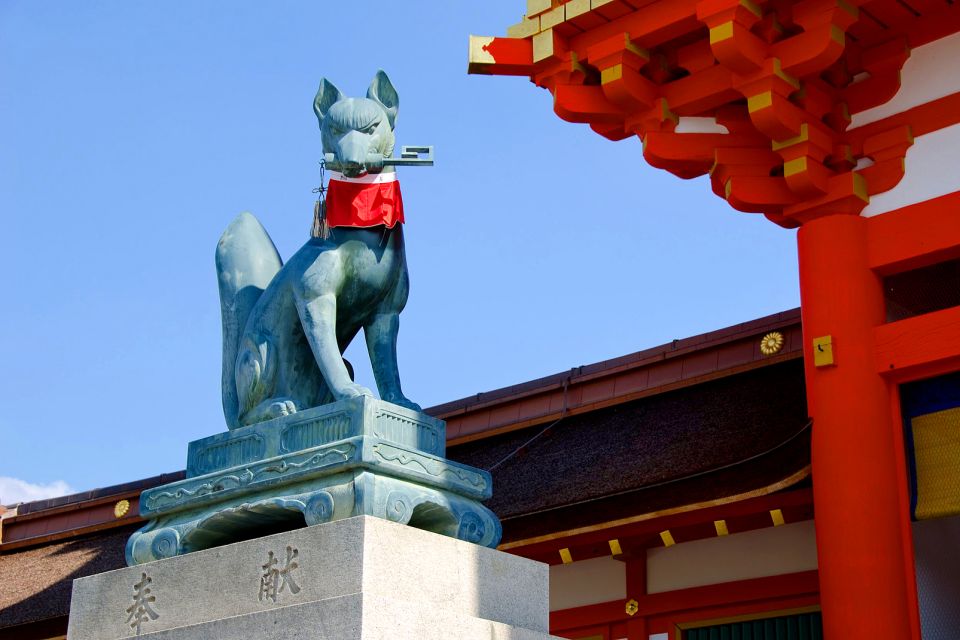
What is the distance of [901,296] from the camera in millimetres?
9117

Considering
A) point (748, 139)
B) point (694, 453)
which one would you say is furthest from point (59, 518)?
point (748, 139)

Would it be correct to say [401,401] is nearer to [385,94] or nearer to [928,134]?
[385,94]

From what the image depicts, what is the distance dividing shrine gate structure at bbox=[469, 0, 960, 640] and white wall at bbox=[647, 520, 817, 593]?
1391 millimetres

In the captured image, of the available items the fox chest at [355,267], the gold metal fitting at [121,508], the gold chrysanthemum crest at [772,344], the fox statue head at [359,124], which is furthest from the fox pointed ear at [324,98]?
the gold metal fitting at [121,508]

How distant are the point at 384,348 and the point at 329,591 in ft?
4.64

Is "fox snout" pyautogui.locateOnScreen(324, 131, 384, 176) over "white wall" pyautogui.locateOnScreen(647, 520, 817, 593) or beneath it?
over

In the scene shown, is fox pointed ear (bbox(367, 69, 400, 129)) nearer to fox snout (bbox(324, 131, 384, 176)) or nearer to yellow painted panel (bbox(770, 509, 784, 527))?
fox snout (bbox(324, 131, 384, 176))

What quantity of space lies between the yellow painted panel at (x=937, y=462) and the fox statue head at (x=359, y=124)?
364 cm

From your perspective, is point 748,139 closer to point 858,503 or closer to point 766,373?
point 766,373

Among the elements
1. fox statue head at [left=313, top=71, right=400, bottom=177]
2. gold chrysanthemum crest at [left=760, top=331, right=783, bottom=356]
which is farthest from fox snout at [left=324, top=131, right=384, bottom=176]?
gold chrysanthemum crest at [left=760, top=331, right=783, bottom=356]

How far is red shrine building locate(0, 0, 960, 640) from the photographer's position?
7.97 metres

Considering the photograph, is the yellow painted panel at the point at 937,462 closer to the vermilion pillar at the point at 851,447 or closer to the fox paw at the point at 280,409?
the vermilion pillar at the point at 851,447

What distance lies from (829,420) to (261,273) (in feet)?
11.3

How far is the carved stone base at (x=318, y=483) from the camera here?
5.74 m
